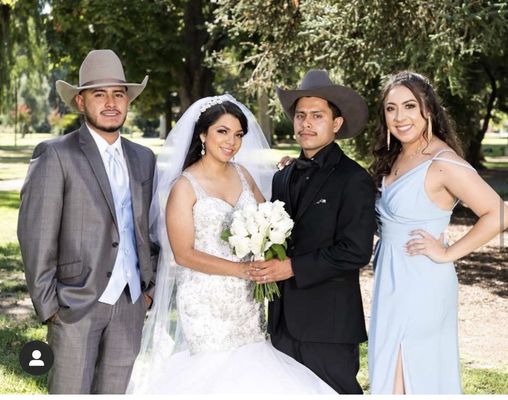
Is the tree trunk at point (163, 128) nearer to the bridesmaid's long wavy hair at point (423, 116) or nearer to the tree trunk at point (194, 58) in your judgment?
the tree trunk at point (194, 58)

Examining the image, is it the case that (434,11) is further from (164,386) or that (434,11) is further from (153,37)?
(153,37)

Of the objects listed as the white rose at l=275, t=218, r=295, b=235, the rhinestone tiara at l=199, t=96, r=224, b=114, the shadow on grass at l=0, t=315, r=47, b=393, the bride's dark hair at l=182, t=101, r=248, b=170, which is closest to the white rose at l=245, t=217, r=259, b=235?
the white rose at l=275, t=218, r=295, b=235

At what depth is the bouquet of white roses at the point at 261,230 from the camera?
3807 mm

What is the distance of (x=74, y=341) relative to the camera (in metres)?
4.03

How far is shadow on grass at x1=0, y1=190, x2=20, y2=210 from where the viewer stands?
19369 mm

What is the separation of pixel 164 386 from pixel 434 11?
288 inches

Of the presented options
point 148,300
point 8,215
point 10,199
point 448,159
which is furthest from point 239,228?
point 10,199

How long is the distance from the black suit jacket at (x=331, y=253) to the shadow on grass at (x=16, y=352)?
9.70ft

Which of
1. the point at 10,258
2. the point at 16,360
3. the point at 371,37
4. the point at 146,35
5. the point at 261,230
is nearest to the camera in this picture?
the point at 261,230

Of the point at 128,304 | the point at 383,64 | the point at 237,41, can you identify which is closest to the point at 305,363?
the point at 128,304

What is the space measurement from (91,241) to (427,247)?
1829 millimetres

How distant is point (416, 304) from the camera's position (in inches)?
154

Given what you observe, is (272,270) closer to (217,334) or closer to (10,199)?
(217,334)

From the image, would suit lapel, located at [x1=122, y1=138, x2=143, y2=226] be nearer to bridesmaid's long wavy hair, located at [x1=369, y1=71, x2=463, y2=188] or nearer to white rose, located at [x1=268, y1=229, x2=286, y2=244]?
white rose, located at [x1=268, y1=229, x2=286, y2=244]
